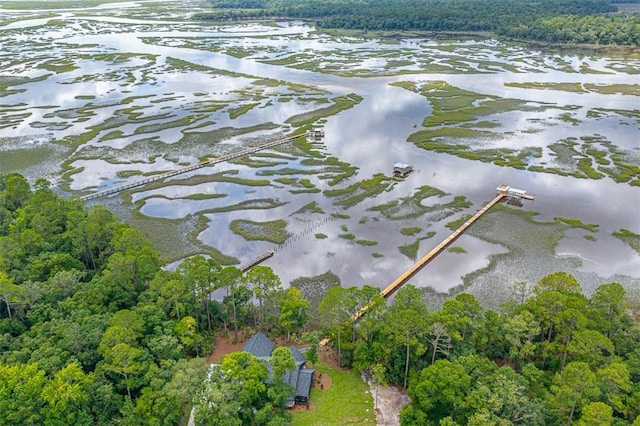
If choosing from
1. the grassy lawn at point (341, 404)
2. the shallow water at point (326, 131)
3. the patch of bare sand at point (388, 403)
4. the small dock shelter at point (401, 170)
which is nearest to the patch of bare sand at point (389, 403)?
the patch of bare sand at point (388, 403)

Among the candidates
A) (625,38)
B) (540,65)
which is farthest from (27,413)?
(625,38)

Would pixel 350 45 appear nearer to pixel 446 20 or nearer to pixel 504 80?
pixel 446 20

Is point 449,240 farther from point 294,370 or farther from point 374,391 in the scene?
point 294,370

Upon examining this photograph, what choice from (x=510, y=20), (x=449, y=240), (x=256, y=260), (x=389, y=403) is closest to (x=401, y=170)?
(x=449, y=240)

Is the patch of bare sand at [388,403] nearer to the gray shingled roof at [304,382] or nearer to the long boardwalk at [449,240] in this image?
the gray shingled roof at [304,382]

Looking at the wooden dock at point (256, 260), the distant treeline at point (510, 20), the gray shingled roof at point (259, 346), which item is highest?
the distant treeline at point (510, 20)

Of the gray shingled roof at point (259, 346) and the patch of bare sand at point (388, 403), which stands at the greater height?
the gray shingled roof at point (259, 346)
